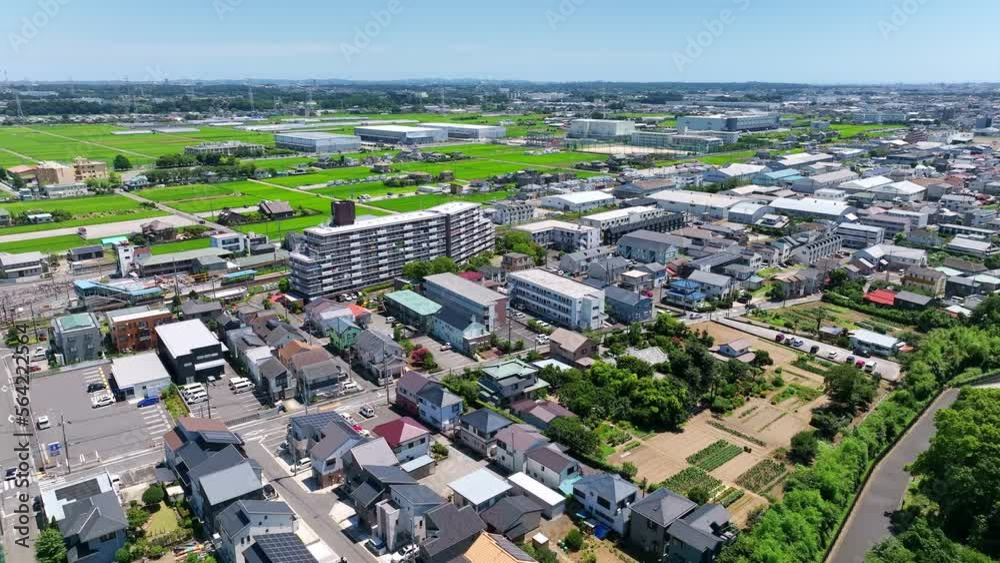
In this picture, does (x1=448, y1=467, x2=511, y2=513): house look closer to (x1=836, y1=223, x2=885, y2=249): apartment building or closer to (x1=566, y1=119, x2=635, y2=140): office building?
(x1=836, y1=223, x2=885, y2=249): apartment building

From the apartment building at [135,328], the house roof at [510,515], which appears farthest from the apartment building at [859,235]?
the apartment building at [135,328]

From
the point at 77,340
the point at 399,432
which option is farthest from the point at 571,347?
the point at 77,340

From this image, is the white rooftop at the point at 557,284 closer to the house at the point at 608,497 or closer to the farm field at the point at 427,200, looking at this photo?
the house at the point at 608,497

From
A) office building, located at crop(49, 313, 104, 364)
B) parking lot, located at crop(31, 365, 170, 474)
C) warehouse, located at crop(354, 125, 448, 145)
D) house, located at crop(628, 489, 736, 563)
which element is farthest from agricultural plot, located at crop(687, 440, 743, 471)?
warehouse, located at crop(354, 125, 448, 145)

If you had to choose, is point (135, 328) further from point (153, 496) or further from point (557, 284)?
point (557, 284)

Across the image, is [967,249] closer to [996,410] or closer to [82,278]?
[996,410]

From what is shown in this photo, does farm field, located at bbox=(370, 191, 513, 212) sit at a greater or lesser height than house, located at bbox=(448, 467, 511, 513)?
greater
